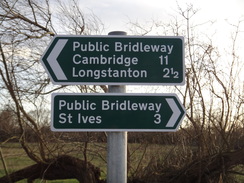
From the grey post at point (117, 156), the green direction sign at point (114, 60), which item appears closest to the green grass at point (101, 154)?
the grey post at point (117, 156)

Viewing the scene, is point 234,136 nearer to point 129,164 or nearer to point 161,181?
point 161,181

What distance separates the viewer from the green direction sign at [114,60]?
9.42ft

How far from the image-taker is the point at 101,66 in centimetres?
288

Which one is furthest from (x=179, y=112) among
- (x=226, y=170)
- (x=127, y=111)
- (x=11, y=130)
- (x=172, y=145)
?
(x=11, y=130)

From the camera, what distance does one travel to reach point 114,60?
2.89m

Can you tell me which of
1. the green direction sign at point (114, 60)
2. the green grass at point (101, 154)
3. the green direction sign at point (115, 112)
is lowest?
the green grass at point (101, 154)

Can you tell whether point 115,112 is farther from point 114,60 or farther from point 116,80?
point 114,60

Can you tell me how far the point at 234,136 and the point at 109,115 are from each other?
12.8ft

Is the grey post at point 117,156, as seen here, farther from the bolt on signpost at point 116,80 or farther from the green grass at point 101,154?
the green grass at point 101,154

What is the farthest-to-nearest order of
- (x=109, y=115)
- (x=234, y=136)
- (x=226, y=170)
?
(x=234, y=136) → (x=226, y=170) → (x=109, y=115)

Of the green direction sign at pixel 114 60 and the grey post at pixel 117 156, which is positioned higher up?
the green direction sign at pixel 114 60

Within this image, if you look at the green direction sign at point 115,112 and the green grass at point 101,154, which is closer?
the green direction sign at point 115,112

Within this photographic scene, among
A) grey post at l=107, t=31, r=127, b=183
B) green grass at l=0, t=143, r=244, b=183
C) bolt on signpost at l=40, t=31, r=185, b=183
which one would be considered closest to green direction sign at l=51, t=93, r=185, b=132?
bolt on signpost at l=40, t=31, r=185, b=183

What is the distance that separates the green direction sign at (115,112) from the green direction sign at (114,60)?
0.14m
